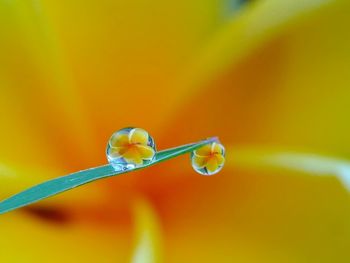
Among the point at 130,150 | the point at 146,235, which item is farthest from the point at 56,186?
the point at 146,235

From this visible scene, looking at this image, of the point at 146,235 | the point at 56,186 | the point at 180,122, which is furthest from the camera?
the point at 180,122

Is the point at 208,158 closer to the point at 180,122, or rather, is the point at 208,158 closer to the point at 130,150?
the point at 130,150

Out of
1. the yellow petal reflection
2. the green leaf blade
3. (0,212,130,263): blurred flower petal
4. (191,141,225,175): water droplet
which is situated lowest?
the green leaf blade

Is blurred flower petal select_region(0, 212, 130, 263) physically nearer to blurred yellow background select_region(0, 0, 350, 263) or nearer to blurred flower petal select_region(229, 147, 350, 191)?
blurred yellow background select_region(0, 0, 350, 263)

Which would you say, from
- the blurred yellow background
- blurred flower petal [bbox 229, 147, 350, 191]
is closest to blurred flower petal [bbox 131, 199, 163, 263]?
the blurred yellow background

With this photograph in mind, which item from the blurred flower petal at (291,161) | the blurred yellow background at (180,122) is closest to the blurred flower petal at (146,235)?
the blurred yellow background at (180,122)
